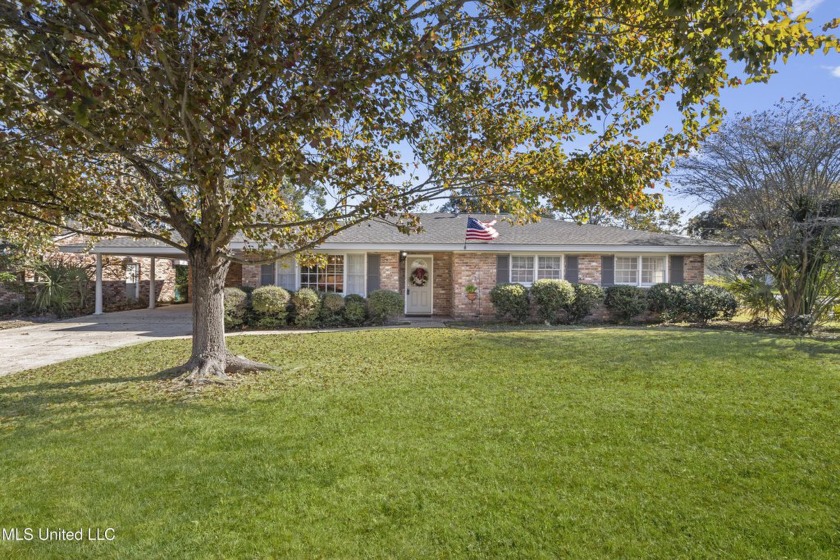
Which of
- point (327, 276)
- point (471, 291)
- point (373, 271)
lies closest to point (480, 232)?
point (471, 291)

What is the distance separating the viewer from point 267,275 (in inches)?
584

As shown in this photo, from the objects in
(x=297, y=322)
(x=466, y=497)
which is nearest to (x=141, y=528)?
(x=466, y=497)

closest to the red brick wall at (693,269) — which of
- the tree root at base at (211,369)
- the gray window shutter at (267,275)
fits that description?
the gray window shutter at (267,275)

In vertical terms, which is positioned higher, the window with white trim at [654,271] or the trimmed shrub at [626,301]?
the window with white trim at [654,271]

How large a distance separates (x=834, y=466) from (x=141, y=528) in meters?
5.29

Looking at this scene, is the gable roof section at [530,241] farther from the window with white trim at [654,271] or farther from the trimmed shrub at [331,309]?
the trimmed shrub at [331,309]

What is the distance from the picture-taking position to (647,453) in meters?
4.14

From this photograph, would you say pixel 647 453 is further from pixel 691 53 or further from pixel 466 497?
pixel 691 53

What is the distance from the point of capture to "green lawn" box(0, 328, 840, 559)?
2.89 metres

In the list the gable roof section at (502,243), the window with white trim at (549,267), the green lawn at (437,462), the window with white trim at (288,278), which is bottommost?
the green lawn at (437,462)

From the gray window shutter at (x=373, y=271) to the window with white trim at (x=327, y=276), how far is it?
3.04 ft

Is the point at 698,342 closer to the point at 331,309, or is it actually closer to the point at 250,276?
→ the point at 331,309

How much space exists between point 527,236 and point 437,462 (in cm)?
1290

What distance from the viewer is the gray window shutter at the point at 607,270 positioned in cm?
1535
